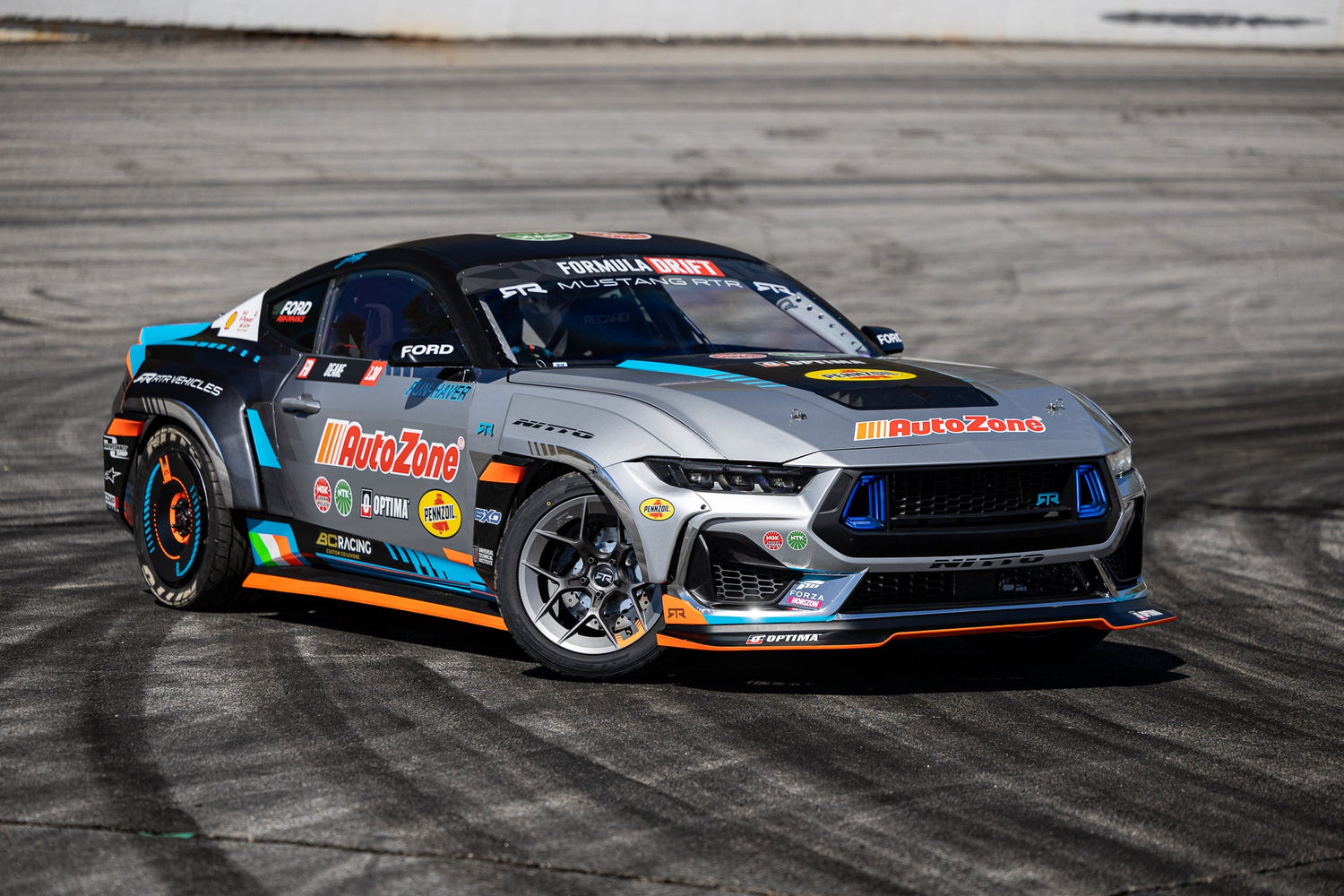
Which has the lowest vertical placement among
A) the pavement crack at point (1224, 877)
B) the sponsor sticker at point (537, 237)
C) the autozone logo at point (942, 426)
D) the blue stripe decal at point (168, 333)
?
the pavement crack at point (1224, 877)

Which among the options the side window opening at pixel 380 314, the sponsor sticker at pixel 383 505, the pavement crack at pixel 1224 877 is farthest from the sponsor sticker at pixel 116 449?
the pavement crack at pixel 1224 877

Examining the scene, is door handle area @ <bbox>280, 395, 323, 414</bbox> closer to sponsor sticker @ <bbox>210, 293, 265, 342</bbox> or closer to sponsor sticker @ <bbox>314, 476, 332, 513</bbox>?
sponsor sticker @ <bbox>314, 476, 332, 513</bbox>

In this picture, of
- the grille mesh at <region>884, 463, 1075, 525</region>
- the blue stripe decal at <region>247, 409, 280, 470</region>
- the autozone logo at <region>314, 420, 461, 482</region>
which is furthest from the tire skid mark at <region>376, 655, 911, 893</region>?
the blue stripe decal at <region>247, 409, 280, 470</region>

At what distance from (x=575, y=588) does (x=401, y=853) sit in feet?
6.05

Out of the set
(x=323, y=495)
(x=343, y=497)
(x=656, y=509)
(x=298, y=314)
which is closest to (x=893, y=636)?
(x=656, y=509)

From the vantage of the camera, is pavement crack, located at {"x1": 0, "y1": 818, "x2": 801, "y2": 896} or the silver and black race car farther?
the silver and black race car

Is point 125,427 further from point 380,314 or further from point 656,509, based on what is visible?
point 656,509

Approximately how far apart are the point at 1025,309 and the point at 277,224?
8.34m

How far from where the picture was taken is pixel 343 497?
21.5ft

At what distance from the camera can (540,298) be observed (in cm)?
651

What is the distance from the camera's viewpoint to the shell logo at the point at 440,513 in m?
6.12

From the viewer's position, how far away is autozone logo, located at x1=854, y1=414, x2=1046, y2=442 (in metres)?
5.43

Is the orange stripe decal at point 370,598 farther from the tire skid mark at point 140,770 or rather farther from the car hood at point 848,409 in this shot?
the car hood at point 848,409

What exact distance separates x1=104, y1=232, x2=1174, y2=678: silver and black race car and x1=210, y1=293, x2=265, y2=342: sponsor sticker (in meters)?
0.02
